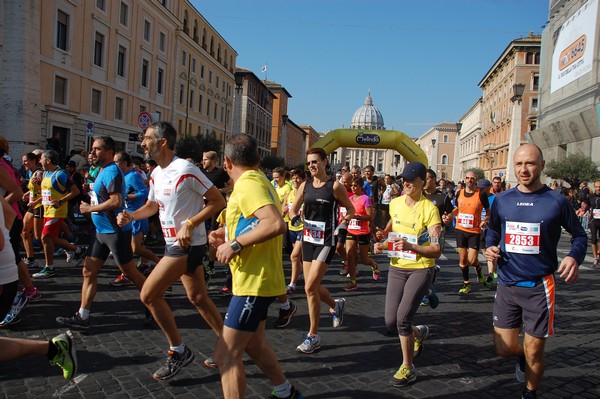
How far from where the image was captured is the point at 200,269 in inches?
167

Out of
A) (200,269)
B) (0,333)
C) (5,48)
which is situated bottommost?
(0,333)

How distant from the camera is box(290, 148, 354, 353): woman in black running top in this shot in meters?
4.89

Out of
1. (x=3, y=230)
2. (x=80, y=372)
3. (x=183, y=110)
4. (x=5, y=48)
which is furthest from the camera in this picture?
(x=183, y=110)

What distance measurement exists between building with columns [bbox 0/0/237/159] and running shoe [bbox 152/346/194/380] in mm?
11748

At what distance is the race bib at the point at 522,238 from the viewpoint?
370 centimetres

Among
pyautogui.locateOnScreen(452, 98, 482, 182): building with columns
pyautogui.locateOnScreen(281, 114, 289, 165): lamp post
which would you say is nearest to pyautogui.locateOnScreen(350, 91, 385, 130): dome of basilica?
pyautogui.locateOnScreen(452, 98, 482, 182): building with columns

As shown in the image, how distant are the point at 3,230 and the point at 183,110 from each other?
43.5 metres

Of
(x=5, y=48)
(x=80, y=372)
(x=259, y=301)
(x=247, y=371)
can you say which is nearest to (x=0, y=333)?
(x=80, y=372)

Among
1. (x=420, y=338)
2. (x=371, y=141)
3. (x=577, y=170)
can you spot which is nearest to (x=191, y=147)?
(x=371, y=141)

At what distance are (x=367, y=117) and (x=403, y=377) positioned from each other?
18850 cm

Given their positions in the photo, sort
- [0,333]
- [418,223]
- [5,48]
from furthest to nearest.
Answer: [5,48] → [0,333] → [418,223]

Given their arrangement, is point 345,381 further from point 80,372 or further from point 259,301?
point 80,372

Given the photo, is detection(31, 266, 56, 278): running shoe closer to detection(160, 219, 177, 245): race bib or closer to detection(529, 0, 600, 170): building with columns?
detection(160, 219, 177, 245): race bib

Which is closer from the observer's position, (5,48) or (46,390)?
(46,390)
